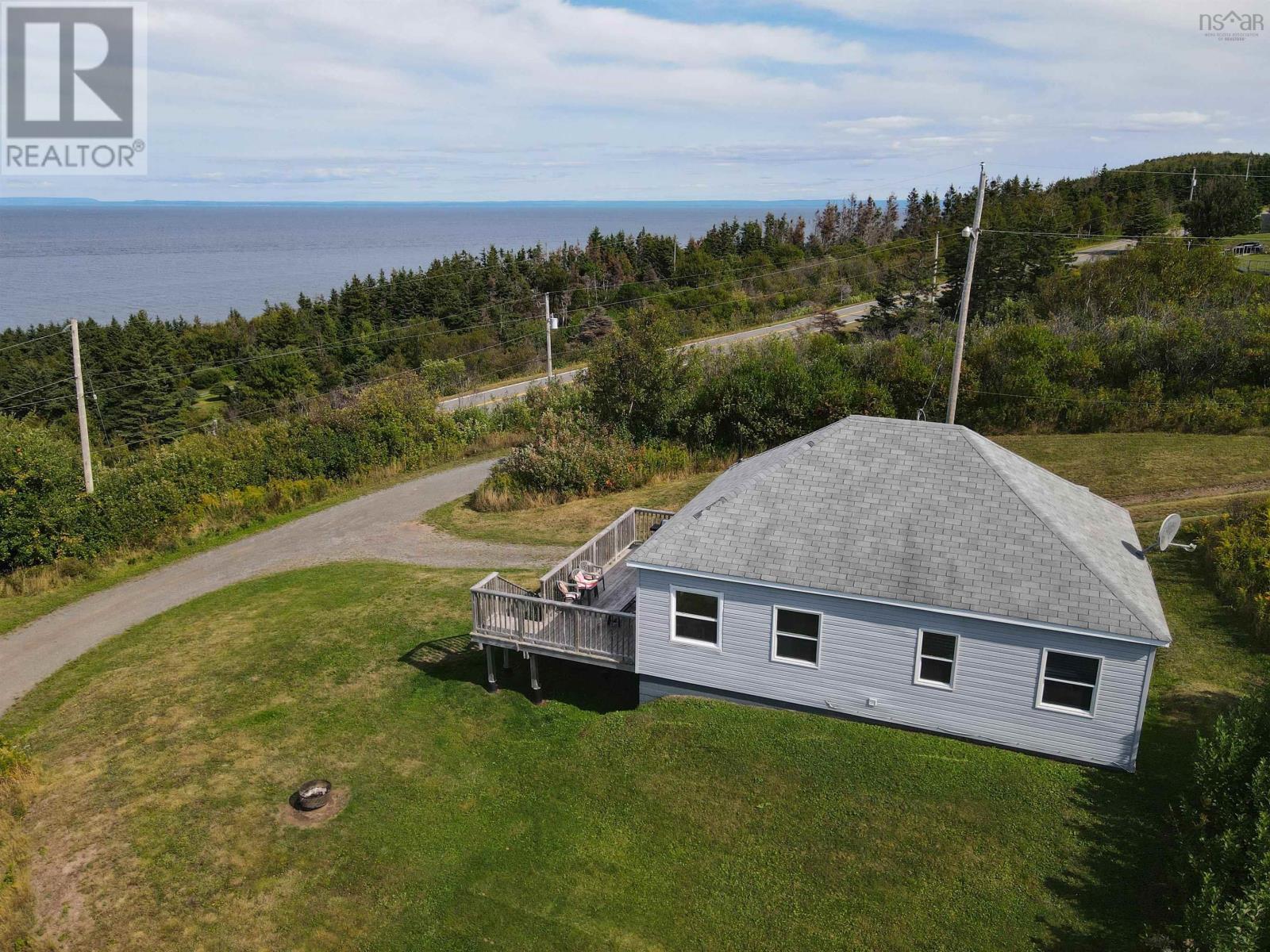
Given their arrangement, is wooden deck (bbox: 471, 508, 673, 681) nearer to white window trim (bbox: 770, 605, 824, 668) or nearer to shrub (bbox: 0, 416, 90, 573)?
white window trim (bbox: 770, 605, 824, 668)

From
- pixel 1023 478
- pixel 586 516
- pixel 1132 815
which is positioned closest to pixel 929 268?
pixel 586 516

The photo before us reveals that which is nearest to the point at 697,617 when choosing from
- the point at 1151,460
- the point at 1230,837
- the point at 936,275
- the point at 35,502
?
the point at 1230,837

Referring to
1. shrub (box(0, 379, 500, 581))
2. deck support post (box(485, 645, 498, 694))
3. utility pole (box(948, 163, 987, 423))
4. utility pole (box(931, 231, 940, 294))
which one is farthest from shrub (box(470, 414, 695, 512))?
utility pole (box(931, 231, 940, 294))

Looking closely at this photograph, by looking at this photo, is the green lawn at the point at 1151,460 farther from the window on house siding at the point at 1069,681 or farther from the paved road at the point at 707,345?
the paved road at the point at 707,345

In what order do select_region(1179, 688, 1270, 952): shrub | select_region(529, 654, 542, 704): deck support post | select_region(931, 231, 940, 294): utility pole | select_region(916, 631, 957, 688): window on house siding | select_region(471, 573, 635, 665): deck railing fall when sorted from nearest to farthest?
select_region(1179, 688, 1270, 952): shrub, select_region(916, 631, 957, 688): window on house siding, select_region(471, 573, 635, 665): deck railing, select_region(529, 654, 542, 704): deck support post, select_region(931, 231, 940, 294): utility pole

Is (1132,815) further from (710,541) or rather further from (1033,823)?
(710,541)

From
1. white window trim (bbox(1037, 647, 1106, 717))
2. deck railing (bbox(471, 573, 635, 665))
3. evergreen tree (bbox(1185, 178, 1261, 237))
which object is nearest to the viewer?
white window trim (bbox(1037, 647, 1106, 717))

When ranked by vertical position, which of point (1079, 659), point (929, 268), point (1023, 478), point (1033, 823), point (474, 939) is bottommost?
point (474, 939)

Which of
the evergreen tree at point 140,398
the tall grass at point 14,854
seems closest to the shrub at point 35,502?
the tall grass at point 14,854
